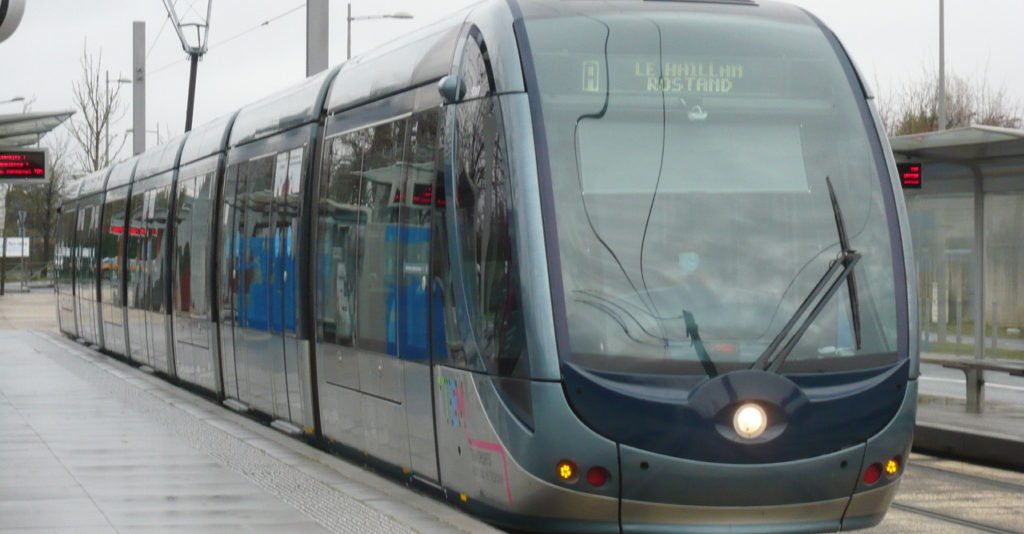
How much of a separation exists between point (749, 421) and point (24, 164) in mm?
23177

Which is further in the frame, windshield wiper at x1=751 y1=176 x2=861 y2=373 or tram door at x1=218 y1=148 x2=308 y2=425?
tram door at x1=218 y1=148 x2=308 y2=425

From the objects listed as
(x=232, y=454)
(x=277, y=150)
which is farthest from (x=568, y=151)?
(x=277, y=150)

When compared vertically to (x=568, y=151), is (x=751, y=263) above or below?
below

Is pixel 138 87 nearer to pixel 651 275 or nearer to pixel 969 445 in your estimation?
pixel 969 445

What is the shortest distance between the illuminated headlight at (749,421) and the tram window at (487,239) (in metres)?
1.06

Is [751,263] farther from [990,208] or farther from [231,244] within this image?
[990,208]

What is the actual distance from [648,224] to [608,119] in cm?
61

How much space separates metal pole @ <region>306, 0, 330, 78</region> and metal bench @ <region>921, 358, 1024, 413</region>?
27.3 feet

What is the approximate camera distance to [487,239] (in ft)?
28.6

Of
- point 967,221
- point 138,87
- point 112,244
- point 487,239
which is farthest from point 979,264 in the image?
point 138,87

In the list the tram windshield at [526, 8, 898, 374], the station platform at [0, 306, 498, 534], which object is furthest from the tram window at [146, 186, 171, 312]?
the tram windshield at [526, 8, 898, 374]

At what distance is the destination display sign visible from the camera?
28.6 meters

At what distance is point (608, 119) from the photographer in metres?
8.68

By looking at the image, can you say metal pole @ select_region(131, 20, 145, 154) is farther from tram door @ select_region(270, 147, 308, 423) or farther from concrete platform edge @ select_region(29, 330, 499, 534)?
tram door @ select_region(270, 147, 308, 423)
